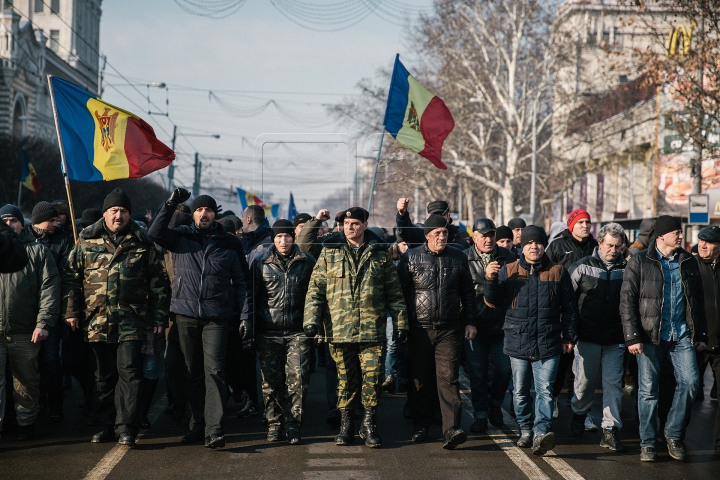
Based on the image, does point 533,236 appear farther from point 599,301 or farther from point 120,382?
point 120,382

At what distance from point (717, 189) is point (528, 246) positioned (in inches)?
693

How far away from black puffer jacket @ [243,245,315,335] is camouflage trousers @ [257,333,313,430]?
0.11m

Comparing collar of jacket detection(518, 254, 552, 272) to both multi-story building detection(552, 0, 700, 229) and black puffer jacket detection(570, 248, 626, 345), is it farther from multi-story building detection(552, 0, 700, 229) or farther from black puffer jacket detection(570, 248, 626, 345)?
multi-story building detection(552, 0, 700, 229)

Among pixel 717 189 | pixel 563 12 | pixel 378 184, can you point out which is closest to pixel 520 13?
pixel 563 12

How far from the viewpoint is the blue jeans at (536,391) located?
23.0 ft

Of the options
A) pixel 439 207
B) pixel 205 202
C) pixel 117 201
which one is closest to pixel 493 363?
pixel 439 207

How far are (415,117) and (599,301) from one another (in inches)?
170

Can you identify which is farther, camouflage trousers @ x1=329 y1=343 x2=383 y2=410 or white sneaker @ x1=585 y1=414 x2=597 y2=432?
white sneaker @ x1=585 y1=414 x2=597 y2=432

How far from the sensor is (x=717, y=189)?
2289 cm

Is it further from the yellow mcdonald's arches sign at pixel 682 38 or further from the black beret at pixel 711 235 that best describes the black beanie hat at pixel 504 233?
the yellow mcdonald's arches sign at pixel 682 38

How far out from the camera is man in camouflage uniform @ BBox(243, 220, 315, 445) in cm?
738

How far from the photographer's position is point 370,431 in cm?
716

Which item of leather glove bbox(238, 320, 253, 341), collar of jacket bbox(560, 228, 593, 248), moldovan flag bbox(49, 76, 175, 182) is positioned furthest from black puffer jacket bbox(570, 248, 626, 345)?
moldovan flag bbox(49, 76, 175, 182)

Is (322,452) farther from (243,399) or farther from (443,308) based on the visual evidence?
(243,399)
